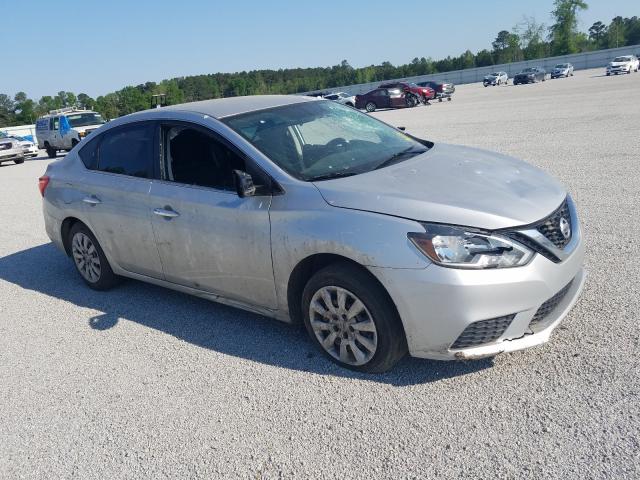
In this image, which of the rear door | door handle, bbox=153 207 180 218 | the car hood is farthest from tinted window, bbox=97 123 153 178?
the car hood

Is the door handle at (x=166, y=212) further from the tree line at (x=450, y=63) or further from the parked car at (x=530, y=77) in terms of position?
the tree line at (x=450, y=63)

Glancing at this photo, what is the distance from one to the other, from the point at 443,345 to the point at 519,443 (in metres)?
Result: 0.67

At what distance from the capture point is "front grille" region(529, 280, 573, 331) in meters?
3.37

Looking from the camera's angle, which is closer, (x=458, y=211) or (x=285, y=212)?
(x=458, y=211)

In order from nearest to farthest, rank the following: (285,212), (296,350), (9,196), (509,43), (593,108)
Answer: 1. (285,212)
2. (296,350)
3. (9,196)
4. (593,108)
5. (509,43)

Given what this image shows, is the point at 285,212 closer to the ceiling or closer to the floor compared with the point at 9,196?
closer to the ceiling

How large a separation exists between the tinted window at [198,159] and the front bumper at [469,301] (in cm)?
151

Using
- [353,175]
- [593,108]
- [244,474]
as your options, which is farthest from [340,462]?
[593,108]

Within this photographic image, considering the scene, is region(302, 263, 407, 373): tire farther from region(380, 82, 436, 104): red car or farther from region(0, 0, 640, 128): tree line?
region(0, 0, 640, 128): tree line

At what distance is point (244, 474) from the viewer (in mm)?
2941

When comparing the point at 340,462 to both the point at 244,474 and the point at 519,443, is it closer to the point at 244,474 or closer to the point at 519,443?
the point at 244,474

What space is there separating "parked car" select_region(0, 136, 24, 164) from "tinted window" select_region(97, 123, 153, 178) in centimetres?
2201

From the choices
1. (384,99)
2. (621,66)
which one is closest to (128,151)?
(384,99)

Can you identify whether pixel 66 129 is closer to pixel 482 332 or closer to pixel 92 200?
pixel 92 200
